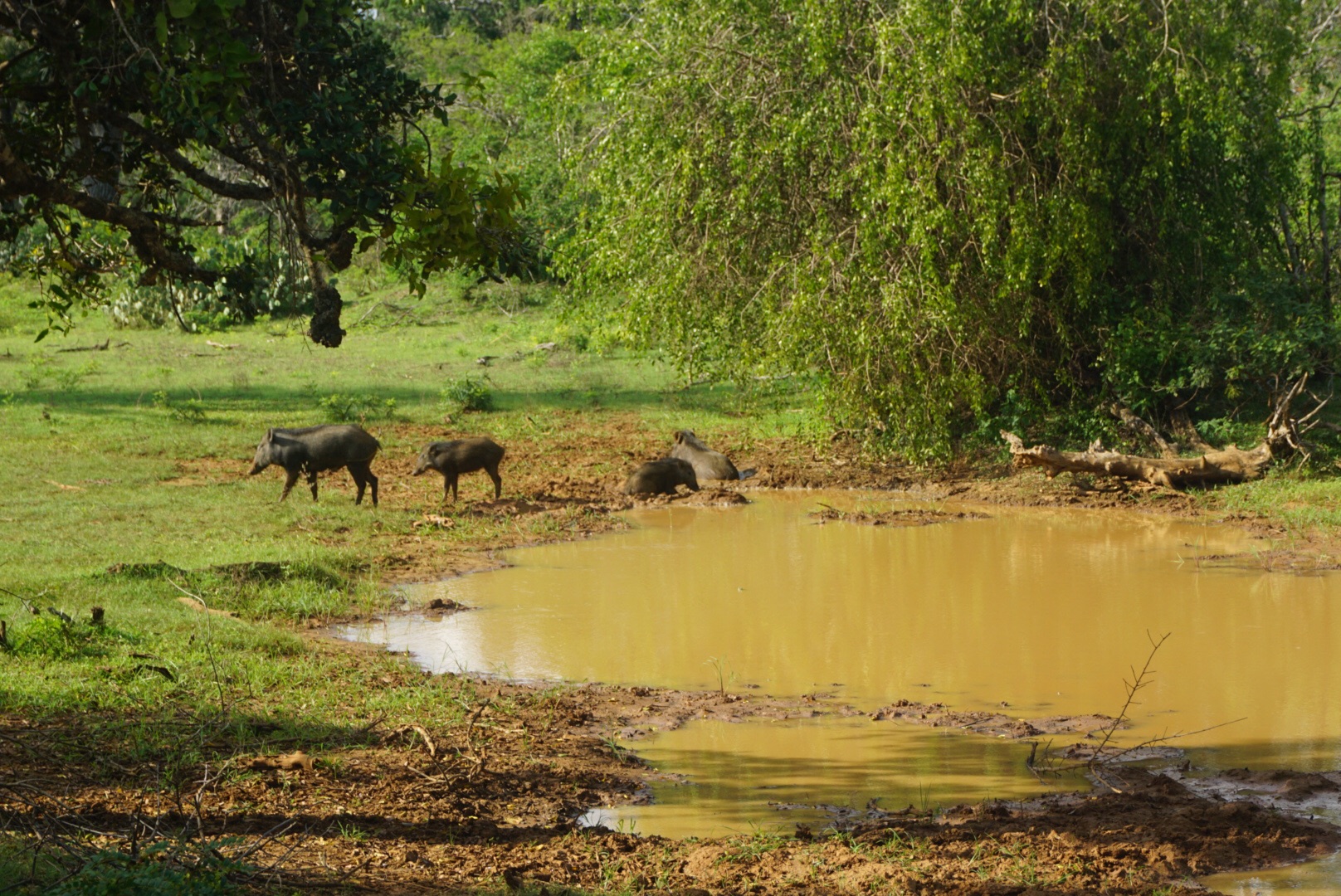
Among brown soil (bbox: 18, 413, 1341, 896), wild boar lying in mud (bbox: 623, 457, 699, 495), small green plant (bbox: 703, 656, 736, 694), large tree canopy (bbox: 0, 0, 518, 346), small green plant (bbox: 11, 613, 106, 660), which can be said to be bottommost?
small green plant (bbox: 703, 656, 736, 694)

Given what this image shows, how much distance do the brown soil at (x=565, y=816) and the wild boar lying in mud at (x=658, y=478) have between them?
7.00 metres

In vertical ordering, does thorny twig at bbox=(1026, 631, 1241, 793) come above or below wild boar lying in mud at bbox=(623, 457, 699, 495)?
below

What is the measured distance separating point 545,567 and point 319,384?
39.8 ft

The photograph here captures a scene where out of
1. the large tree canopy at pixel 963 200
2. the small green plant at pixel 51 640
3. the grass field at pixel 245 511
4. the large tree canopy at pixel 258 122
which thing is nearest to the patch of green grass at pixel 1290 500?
the grass field at pixel 245 511

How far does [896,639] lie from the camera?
983 centimetres

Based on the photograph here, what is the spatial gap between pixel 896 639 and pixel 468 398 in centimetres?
1199

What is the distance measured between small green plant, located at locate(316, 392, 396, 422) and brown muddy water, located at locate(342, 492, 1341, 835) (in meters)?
6.40

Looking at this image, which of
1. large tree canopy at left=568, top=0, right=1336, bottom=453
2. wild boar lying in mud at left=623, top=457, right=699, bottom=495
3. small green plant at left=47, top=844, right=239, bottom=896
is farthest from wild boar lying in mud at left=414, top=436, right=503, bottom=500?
small green plant at left=47, top=844, right=239, bottom=896

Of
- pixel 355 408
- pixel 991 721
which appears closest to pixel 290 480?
pixel 355 408

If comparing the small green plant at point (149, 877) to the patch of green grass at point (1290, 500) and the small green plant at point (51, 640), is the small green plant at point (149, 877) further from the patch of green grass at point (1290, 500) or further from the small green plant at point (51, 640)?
the patch of green grass at point (1290, 500)

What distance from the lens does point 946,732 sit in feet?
24.9

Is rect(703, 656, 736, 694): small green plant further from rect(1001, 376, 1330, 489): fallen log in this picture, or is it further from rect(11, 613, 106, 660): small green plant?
rect(1001, 376, 1330, 489): fallen log

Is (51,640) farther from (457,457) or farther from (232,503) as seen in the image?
(457,457)

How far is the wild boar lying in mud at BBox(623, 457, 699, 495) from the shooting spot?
15.3 m
